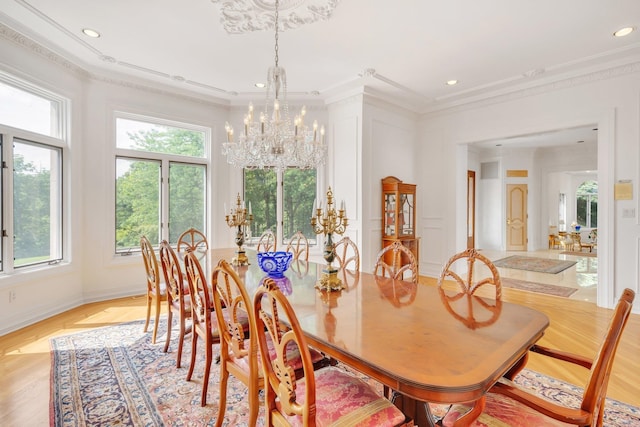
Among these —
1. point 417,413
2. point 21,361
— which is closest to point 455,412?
point 417,413

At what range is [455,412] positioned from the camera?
1.25m

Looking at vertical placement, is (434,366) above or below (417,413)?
above

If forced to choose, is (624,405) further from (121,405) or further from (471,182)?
(471,182)

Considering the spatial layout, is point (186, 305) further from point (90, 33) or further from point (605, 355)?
point (90, 33)

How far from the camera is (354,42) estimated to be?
3451mm

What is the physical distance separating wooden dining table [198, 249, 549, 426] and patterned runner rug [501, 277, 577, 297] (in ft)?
12.5

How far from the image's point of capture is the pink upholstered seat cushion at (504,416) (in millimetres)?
1173

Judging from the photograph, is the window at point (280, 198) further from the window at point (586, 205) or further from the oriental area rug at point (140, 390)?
the window at point (586, 205)

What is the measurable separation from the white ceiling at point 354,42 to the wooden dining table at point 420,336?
2.53 metres

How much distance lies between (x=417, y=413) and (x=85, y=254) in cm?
443

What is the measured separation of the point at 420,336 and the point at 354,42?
3213 mm

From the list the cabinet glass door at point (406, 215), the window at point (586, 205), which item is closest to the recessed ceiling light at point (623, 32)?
the cabinet glass door at point (406, 215)

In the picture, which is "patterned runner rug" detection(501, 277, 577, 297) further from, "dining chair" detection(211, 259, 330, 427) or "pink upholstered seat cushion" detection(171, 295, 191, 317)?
"pink upholstered seat cushion" detection(171, 295, 191, 317)

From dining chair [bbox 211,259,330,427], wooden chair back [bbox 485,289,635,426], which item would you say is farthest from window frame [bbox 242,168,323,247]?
wooden chair back [bbox 485,289,635,426]
